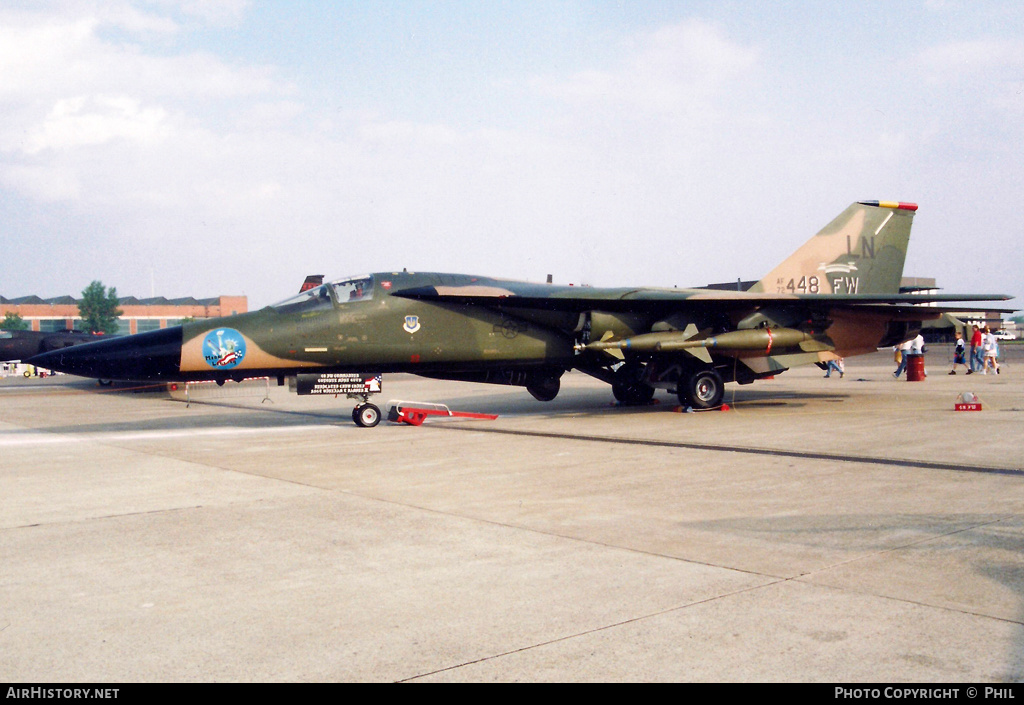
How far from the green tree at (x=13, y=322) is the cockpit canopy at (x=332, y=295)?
103 metres

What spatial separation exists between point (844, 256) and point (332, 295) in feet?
36.7

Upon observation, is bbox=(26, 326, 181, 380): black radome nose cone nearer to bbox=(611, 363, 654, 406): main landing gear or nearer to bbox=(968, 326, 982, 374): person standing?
bbox=(611, 363, 654, 406): main landing gear

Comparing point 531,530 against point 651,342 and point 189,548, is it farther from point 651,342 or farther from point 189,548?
point 651,342

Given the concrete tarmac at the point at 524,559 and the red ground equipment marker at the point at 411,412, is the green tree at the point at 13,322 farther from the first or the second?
the concrete tarmac at the point at 524,559

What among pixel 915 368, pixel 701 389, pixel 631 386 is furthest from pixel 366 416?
pixel 915 368

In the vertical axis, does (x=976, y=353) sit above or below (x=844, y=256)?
below

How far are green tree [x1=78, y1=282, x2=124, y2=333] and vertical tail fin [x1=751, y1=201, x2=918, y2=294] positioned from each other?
113m

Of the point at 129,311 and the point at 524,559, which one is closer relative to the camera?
the point at 524,559

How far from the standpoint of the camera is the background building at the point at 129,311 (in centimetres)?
11688

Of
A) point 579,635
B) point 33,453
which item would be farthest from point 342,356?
point 579,635

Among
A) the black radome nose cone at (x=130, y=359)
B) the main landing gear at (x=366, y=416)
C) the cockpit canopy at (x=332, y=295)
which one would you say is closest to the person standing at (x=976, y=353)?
the main landing gear at (x=366, y=416)

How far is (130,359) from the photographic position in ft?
40.4

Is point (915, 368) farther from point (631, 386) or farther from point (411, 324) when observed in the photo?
point (411, 324)

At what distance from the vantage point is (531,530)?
6078mm
